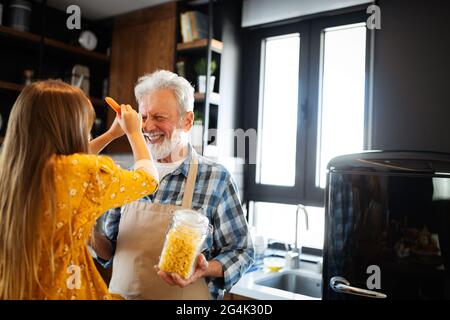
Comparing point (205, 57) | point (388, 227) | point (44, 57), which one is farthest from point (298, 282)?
point (44, 57)

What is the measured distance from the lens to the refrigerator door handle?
1338 mm

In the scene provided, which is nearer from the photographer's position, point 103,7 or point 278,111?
point 103,7

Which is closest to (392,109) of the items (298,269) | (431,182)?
(431,182)

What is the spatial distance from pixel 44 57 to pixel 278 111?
146 cm

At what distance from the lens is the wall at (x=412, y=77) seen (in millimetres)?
1626

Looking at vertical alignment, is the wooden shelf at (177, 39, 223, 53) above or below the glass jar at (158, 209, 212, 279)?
above

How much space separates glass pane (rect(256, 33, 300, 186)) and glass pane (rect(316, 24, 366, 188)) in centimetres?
17

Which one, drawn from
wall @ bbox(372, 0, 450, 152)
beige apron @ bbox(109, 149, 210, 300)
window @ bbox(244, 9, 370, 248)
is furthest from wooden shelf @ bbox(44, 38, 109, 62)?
wall @ bbox(372, 0, 450, 152)

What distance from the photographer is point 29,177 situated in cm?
76

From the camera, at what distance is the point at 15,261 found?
76 cm

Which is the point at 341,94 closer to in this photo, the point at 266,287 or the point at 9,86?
the point at 266,287

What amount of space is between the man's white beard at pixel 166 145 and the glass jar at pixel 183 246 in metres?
0.32

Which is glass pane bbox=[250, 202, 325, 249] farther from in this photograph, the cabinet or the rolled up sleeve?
the rolled up sleeve

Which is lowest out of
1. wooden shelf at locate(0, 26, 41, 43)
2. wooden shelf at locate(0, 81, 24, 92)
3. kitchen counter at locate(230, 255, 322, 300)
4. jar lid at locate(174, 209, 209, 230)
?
kitchen counter at locate(230, 255, 322, 300)
